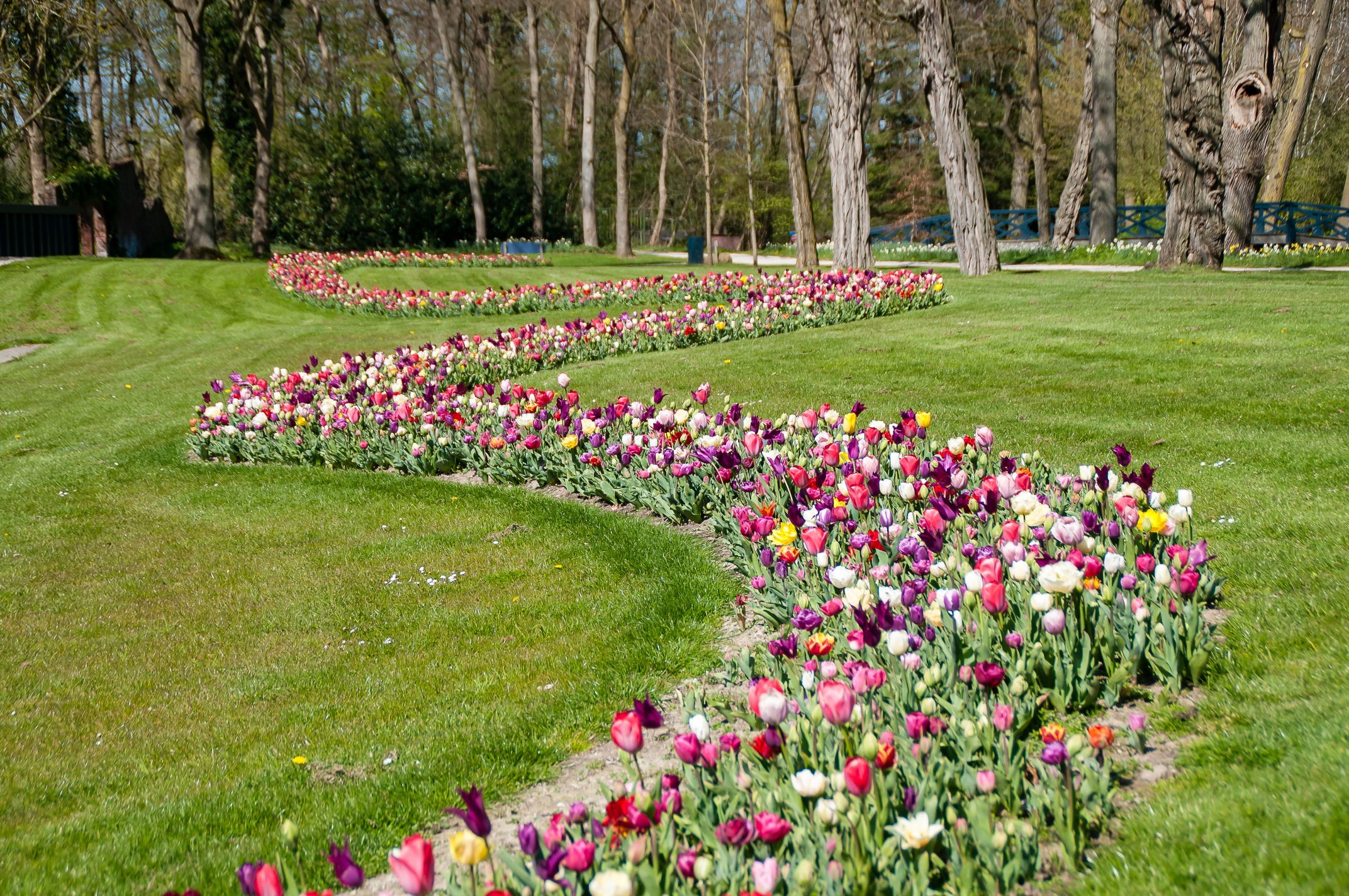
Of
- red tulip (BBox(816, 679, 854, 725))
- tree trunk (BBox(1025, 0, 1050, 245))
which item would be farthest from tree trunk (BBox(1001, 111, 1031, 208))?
red tulip (BBox(816, 679, 854, 725))

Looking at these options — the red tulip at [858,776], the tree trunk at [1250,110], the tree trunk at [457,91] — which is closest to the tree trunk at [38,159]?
the tree trunk at [457,91]

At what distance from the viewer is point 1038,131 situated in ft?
92.0

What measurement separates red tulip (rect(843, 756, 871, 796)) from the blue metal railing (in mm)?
18032

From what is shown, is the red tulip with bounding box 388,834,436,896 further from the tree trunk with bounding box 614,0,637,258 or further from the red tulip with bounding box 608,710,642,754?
the tree trunk with bounding box 614,0,637,258

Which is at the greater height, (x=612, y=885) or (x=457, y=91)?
(x=457, y=91)

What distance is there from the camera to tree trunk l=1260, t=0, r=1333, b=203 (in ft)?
72.4

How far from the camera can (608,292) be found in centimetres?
1644

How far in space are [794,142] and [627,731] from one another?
1558 centimetres

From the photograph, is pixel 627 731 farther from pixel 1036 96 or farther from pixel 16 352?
pixel 1036 96

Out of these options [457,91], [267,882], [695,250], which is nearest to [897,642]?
[267,882]

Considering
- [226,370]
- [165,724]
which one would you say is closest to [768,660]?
[165,724]

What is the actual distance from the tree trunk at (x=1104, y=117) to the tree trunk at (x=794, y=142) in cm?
861

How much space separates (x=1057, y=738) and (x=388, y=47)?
3502 cm

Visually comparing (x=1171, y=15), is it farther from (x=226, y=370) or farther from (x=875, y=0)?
(x=226, y=370)
